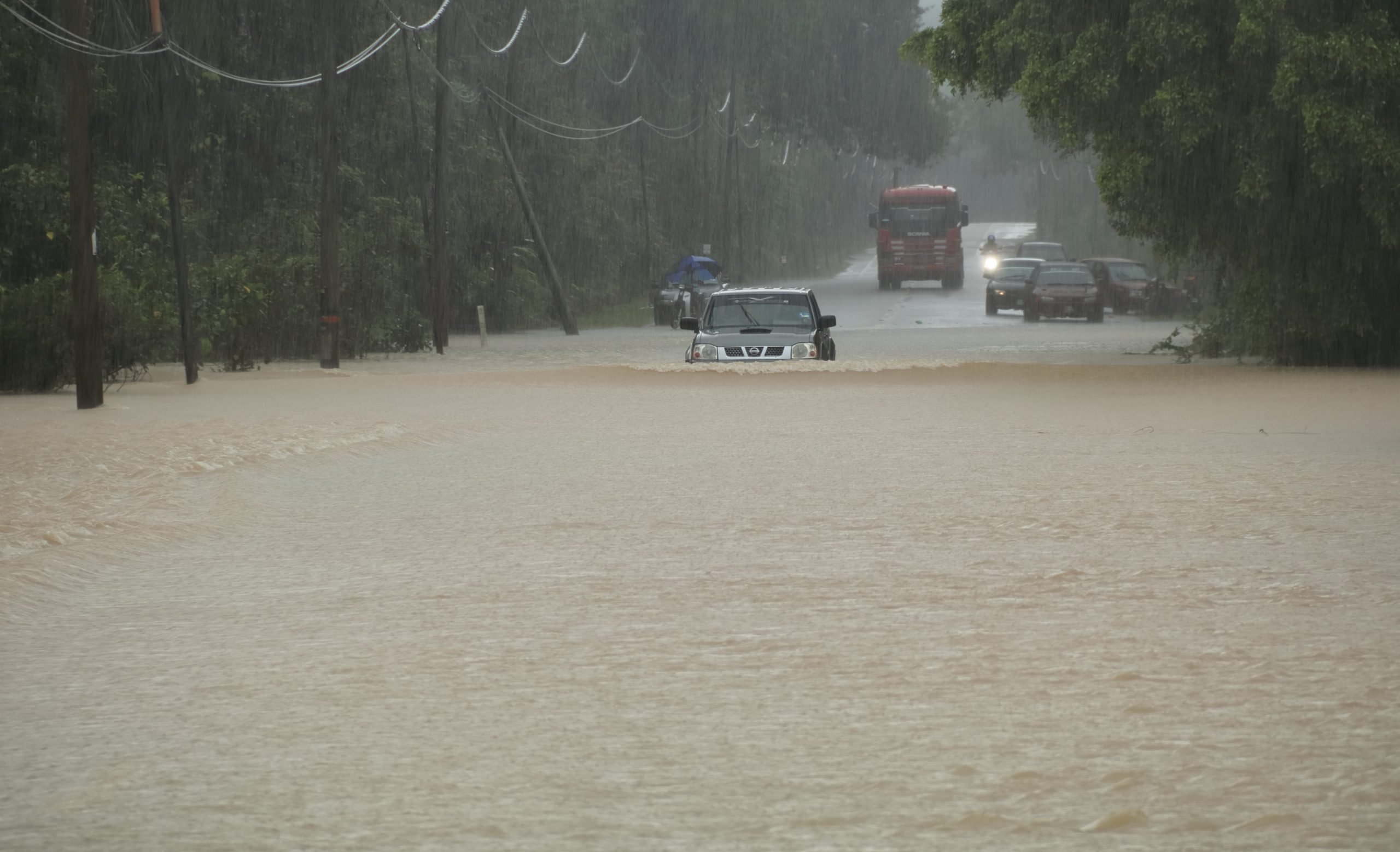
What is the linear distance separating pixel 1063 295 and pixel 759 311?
88.4 ft

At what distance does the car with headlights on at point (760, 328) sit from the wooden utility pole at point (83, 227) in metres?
7.84

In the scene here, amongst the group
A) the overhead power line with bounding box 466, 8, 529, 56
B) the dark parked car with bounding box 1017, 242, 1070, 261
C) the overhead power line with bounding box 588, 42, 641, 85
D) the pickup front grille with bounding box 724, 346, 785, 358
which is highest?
the overhead power line with bounding box 588, 42, 641, 85

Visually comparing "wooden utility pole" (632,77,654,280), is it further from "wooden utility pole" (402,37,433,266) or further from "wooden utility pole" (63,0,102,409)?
"wooden utility pole" (63,0,102,409)

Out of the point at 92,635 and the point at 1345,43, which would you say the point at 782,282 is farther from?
the point at 92,635

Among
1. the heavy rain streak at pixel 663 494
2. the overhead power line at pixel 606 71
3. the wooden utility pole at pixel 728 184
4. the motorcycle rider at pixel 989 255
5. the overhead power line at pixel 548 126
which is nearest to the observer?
the heavy rain streak at pixel 663 494

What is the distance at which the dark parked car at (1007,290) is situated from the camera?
57906 mm

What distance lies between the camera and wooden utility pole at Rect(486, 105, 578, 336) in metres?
45.2

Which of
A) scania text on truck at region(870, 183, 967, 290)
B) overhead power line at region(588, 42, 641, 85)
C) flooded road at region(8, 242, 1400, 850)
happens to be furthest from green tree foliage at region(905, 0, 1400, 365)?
scania text on truck at region(870, 183, 967, 290)

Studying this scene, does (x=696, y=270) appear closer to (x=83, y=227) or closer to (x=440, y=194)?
(x=440, y=194)

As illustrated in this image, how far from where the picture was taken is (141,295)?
29.9 meters

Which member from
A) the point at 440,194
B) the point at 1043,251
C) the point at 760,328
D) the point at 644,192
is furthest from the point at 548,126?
the point at 760,328

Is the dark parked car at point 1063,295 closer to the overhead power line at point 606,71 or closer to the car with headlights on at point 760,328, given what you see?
the overhead power line at point 606,71

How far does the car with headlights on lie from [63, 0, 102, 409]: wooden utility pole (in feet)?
25.7

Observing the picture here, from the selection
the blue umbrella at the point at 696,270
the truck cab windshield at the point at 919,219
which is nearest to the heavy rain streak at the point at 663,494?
the blue umbrella at the point at 696,270
